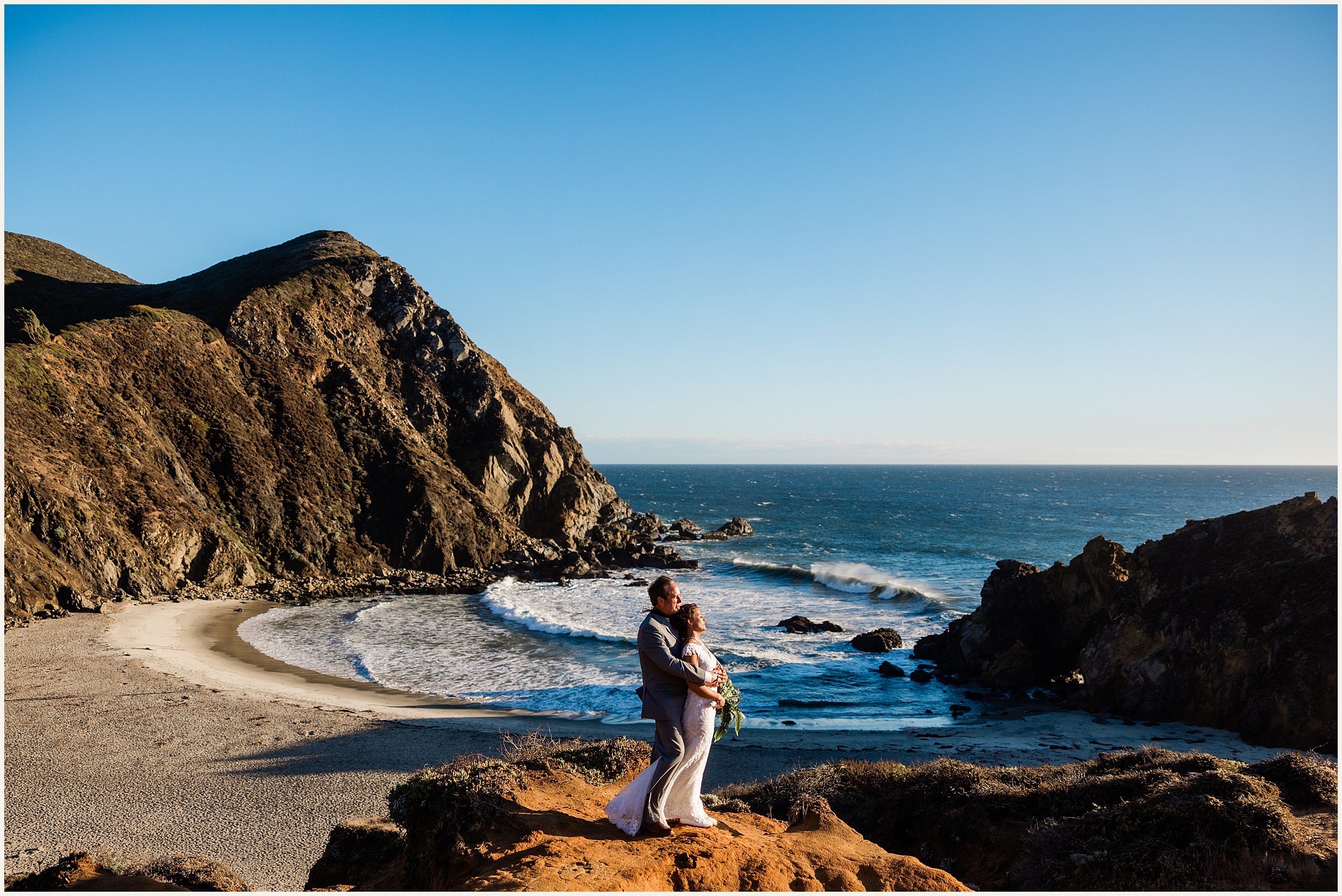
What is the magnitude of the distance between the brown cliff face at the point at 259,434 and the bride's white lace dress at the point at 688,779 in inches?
1203

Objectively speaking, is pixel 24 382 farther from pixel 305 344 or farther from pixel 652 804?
pixel 652 804

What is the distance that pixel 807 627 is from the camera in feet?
108

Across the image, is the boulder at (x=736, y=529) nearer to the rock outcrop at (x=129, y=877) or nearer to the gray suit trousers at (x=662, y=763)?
the rock outcrop at (x=129, y=877)

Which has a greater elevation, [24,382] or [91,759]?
[24,382]

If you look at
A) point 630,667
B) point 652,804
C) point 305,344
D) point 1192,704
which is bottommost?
point 630,667

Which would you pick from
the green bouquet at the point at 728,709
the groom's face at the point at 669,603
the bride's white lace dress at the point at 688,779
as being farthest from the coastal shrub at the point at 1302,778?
the groom's face at the point at 669,603

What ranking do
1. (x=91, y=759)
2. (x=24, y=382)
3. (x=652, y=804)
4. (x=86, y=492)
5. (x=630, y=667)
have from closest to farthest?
(x=652, y=804) < (x=91, y=759) < (x=630, y=667) < (x=86, y=492) < (x=24, y=382)

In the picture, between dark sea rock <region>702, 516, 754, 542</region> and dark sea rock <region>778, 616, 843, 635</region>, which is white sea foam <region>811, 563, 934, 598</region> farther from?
dark sea rock <region>702, 516, 754, 542</region>

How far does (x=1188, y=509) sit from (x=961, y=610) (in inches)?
3312

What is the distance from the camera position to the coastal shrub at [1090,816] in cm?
722

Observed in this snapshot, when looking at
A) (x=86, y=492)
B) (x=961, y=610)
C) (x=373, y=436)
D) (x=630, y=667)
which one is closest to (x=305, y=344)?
(x=373, y=436)

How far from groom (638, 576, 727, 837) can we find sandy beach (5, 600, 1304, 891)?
7290mm

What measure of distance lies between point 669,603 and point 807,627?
2812 centimetres

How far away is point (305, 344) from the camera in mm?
48625
